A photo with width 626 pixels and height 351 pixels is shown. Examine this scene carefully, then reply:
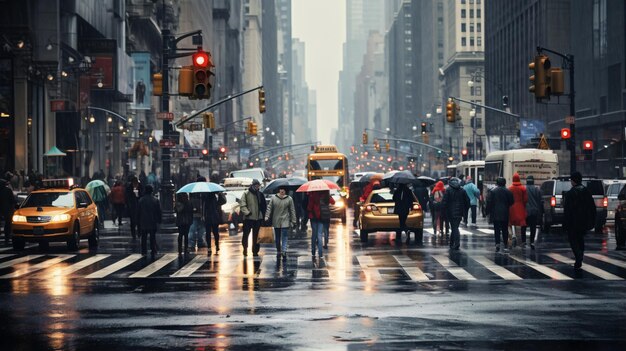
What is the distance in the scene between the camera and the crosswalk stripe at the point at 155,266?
20469 millimetres

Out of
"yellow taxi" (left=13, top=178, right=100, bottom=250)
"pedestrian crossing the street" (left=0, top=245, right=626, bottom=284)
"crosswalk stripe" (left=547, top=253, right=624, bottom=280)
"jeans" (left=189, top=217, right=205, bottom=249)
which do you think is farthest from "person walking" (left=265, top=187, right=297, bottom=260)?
"crosswalk stripe" (left=547, top=253, right=624, bottom=280)

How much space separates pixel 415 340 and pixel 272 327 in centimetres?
197

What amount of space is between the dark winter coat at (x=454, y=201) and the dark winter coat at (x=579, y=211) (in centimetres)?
613

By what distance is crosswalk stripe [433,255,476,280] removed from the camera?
63.8ft

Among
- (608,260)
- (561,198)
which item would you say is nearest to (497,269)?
(608,260)

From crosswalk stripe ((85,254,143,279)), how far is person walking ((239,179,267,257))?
104 inches

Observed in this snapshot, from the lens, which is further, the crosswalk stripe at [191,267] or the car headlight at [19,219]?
the car headlight at [19,219]

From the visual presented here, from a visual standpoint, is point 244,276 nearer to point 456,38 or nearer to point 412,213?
point 412,213

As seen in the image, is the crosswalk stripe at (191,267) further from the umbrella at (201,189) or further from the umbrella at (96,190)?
the umbrella at (96,190)

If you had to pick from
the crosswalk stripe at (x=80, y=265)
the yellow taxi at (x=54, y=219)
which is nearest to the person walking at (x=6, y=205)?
the yellow taxi at (x=54, y=219)

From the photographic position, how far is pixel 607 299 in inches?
607

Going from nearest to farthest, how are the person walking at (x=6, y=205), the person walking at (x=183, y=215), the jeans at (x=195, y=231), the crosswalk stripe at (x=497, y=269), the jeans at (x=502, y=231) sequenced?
the crosswalk stripe at (x=497, y=269), the person walking at (x=183, y=215), the jeans at (x=502, y=231), the jeans at (x=195, y=231), the person walking at (x=6, y=205)

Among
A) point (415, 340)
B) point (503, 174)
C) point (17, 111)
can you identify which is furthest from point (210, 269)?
point (17, 111)

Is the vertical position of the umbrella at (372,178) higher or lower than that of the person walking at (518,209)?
higher
